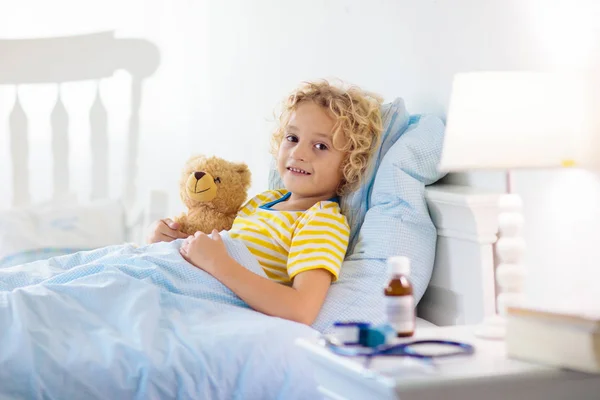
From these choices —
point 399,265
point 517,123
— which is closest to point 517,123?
point 517,123

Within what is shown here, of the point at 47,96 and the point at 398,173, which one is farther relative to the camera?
the point at 47,96

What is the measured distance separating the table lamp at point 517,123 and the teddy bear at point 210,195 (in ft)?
3.36

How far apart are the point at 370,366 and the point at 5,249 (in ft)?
6.50

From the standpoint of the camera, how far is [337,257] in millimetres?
1661

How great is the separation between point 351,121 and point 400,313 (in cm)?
71

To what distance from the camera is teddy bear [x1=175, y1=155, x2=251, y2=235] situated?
6.91 feet

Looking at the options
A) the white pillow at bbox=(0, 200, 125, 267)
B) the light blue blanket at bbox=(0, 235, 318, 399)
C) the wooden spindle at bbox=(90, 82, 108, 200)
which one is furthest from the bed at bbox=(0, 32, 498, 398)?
the wooden spindle at bbox=(90, 82, 108, 200)

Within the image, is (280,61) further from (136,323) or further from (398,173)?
(136,323)

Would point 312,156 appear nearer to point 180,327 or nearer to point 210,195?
point 210,195

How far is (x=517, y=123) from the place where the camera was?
1.15 metres

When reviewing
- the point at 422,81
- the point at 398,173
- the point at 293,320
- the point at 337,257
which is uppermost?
the point at 422,81

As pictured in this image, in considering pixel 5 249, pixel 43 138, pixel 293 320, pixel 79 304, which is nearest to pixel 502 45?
pixel 293 320

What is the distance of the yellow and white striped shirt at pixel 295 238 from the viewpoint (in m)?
1.65

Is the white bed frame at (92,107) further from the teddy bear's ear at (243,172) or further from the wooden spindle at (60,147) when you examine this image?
the teddy bear's ear at (243,172)
